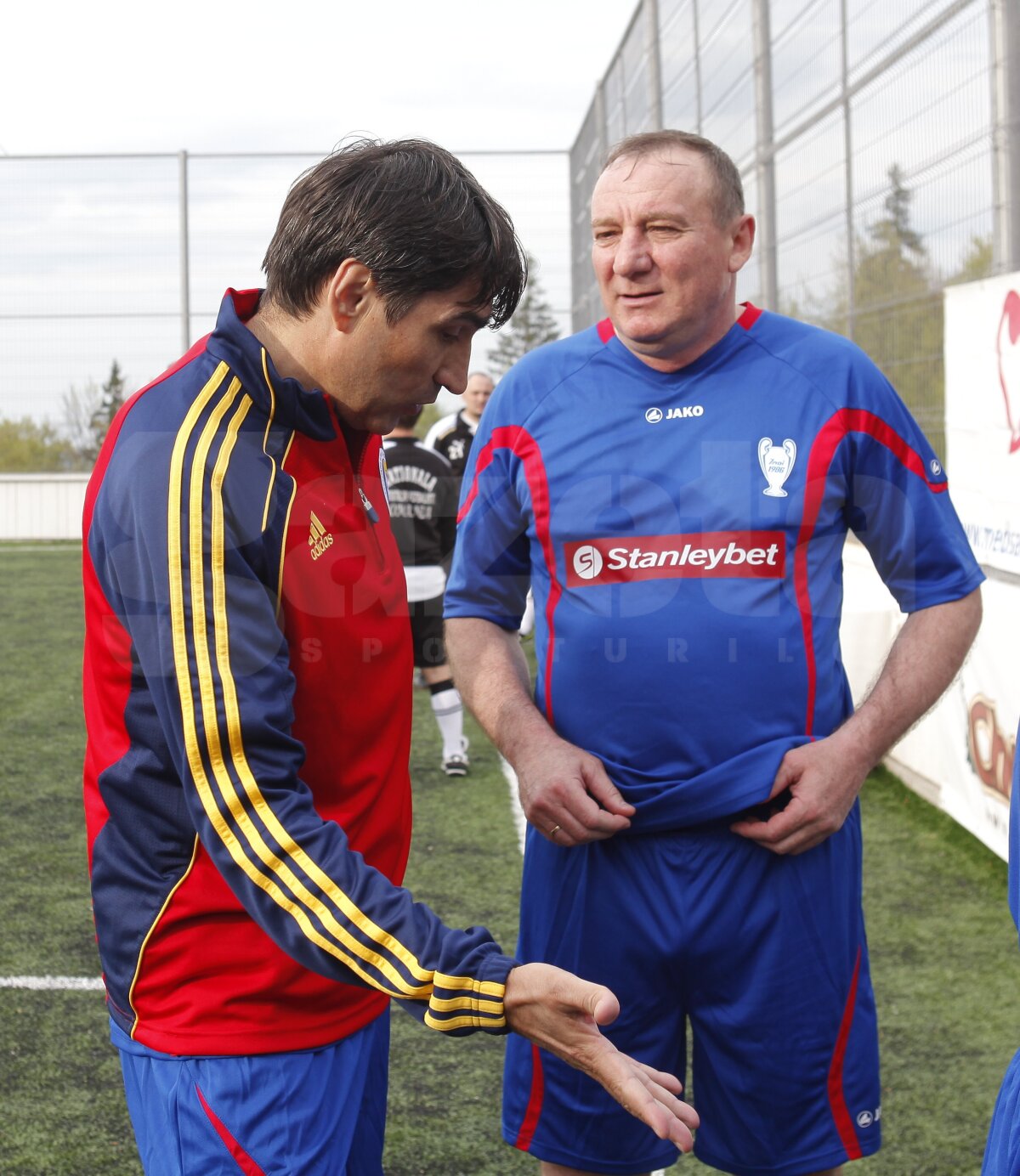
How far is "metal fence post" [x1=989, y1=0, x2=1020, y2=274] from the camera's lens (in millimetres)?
4523

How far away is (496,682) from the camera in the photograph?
7.73ft

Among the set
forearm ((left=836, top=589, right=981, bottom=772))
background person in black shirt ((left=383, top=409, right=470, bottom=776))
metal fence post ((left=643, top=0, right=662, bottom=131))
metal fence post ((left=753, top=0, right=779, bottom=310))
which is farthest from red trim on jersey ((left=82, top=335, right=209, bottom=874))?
metal fence post ((left=643, top=0, right=662, bottom=131))

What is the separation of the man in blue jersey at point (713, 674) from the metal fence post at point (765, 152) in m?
5.38

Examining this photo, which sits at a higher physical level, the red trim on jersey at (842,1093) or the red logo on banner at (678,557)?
the red logo on banner at (678,557)

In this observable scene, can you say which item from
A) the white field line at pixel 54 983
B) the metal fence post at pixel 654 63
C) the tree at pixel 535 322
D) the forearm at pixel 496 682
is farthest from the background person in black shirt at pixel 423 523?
the tree at pixel 535 322

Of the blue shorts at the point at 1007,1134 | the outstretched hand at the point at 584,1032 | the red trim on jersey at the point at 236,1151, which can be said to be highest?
the outstretched hand at the point at 584,1032

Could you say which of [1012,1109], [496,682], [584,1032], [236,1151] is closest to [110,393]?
[496,682]

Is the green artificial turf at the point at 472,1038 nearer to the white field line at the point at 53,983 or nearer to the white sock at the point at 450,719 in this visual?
the white field line at the point at 53,983

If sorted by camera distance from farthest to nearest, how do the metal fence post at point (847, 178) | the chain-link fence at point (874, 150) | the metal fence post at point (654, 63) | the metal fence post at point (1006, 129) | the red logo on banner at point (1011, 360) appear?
the metal fence post at point (654, 63)
the metal fence post at point (847, 178)
the chain-link fence at point (874, 150)
the metal fence post at point (1006, 129)
the red logo on banner at point (1011, 360)

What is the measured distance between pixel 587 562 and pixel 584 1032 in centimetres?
103

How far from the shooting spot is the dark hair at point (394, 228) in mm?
1440

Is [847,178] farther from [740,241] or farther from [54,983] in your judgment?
[54,983]

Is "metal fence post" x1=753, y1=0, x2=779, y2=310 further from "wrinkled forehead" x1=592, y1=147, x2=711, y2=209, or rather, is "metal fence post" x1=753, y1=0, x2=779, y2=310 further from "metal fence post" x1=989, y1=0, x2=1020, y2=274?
"wrinkled forehead" x1=592, y1=147, x2=711, y2=209

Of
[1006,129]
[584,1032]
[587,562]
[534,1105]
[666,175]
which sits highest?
[1006,129]
